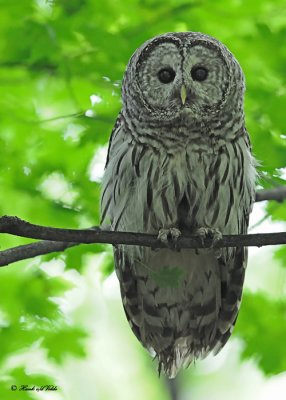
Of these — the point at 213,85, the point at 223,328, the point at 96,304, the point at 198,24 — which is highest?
the point at 96,304

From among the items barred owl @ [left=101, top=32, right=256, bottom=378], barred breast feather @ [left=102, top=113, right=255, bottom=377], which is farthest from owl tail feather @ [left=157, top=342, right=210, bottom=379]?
barred owl @ [left=101, top=32, right=256, bottom=378]

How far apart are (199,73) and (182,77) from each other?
205mm

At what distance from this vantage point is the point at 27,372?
5.46 meters

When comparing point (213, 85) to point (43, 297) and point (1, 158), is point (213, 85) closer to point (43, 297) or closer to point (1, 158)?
point (1, 158)

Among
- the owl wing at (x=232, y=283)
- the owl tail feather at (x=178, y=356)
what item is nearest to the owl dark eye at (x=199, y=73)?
the owl wing at (x=232, y=283)

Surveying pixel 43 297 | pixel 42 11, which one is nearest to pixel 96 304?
pixel 43 297

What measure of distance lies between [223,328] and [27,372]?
55.7 inches

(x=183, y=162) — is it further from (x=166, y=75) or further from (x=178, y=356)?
(x=178, y=356)

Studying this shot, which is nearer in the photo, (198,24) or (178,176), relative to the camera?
(178,176)

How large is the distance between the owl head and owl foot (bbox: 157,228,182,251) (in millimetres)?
776

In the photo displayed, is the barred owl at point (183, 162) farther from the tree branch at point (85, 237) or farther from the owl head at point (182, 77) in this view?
the tree branch at point (85, 237)

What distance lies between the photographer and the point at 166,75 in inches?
202

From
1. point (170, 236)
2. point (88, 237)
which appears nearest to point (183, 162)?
point (170, 236)

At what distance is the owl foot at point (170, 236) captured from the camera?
4.28m
